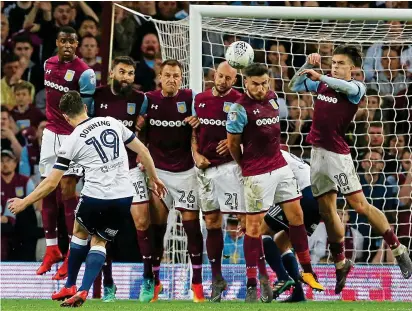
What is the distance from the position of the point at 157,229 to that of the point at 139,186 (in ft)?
1.85

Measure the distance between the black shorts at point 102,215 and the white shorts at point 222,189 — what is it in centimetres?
188

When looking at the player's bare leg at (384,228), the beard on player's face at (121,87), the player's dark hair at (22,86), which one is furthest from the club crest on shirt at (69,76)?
the player's dark hair at (22,86)

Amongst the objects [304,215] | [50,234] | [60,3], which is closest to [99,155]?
[50,234]

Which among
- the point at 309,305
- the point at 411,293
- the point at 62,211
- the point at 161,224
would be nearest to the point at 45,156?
the point at 62,211

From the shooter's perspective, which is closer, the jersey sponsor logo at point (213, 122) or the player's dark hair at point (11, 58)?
the jersey sponsor logo at point (213, 122)

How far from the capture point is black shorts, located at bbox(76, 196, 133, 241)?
31.2 feet

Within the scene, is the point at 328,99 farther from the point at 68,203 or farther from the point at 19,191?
the point at 19,191

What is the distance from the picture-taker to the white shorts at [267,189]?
1063 cm

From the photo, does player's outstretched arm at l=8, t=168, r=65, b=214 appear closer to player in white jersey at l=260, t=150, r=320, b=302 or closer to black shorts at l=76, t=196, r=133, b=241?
black shorts at l=76, t=196, r=133, b=241

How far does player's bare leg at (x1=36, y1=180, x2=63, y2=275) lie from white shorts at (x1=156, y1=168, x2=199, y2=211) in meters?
1.25

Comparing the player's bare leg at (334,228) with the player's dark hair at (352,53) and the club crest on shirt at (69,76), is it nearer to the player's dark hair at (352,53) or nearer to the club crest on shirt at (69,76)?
the player's dark hair at (352,53)

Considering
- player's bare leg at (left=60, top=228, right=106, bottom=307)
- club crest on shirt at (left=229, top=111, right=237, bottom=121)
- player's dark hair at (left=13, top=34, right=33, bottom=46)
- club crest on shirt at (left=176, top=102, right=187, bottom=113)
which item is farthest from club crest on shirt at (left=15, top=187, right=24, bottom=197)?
player's bare leg at (left=60, top=228, right=106, bottom=307)

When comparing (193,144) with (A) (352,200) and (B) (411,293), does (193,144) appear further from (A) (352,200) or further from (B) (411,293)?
(B) (411,293)

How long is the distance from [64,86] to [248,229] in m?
2.57
